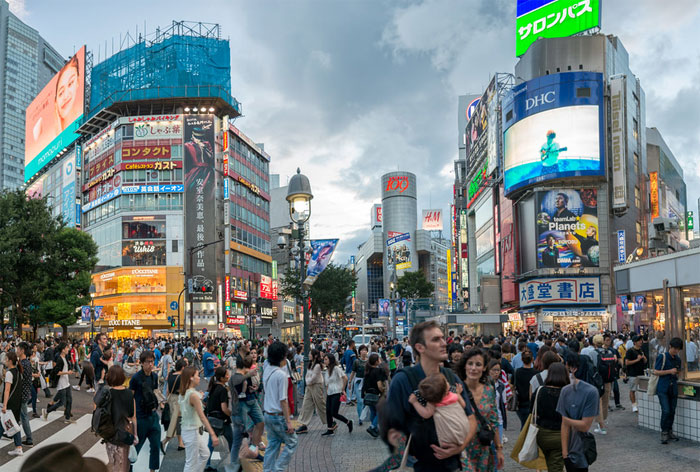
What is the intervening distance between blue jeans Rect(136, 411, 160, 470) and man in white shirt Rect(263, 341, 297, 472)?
4.93 feet

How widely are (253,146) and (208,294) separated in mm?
21961

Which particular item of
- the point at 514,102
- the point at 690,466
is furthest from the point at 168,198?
the point at 690,466

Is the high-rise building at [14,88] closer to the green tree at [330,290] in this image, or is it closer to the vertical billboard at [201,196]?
the vertical billboard at [201,196]

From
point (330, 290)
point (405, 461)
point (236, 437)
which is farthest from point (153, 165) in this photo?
point (405, 461)

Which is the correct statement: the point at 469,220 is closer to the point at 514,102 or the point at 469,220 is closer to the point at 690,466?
the point at 514,102

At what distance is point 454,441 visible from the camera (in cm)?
404

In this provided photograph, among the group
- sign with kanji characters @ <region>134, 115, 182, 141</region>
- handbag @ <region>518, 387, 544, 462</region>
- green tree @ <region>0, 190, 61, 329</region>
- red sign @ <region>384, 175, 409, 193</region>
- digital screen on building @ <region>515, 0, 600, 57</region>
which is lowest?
handbag @ <region>518, 387, 544, 462</region>

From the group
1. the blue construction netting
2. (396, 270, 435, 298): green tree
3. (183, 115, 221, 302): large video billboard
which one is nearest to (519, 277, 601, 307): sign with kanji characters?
(183, 115, 221, 302): large video billboard

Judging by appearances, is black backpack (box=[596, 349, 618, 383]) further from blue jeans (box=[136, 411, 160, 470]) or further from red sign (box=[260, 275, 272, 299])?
red sign (box=[260, 275, 272, 299])

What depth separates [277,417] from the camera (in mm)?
8258

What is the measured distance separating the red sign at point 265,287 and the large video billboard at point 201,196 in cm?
1247

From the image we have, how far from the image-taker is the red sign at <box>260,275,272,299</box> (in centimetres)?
8384

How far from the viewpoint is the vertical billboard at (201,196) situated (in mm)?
71000

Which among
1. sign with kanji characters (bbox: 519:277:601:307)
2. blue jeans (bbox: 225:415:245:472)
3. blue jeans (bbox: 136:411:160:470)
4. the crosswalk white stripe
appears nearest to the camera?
blue jeans (bbox: 136:411:160:470)
